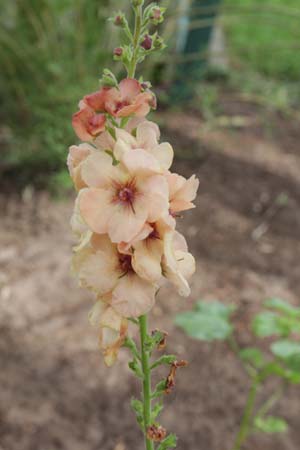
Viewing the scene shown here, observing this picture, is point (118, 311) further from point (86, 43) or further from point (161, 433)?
point (86, 43)

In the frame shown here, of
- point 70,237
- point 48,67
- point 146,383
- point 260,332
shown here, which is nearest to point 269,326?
point 260,332

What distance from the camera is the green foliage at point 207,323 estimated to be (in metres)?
1.57

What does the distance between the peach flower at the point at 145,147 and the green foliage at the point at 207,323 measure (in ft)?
3.03

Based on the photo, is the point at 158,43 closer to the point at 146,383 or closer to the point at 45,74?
the point at 146,383

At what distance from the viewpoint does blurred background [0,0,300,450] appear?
1.98 metres

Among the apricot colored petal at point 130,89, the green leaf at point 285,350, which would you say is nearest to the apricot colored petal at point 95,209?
the apricot colored petal at point 130,89

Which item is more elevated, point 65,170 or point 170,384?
point 170,384

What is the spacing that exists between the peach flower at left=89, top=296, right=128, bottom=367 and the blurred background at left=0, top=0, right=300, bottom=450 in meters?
1.19

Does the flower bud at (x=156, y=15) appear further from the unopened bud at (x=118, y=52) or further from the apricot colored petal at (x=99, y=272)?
the apricot colored petal at (x=99, y=272)

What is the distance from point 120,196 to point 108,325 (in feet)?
0.52

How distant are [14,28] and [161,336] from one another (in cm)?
269

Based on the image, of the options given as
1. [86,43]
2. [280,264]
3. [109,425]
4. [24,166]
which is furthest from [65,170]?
[109,425]

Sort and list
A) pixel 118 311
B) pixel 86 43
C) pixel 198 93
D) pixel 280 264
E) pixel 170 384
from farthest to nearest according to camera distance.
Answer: pixel 198 93 < pixel 86 43 < pixel 280 264 < pixel 170 384 < pixel 118 311

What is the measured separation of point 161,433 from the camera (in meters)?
0.75
